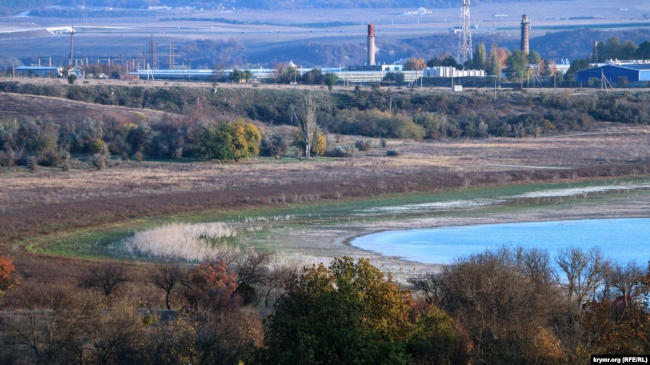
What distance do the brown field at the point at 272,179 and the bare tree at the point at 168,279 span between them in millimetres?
8026

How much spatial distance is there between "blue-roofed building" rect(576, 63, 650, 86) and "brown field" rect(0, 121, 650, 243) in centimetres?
3499

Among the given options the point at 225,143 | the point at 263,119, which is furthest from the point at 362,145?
the point at 263,119

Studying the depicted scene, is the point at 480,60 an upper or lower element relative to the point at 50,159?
upper

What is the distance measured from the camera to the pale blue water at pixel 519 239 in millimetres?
23047

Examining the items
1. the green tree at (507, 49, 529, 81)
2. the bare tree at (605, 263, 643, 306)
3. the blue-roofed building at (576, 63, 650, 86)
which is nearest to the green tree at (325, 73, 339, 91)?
the green tree at (507, 49, 529, 81)

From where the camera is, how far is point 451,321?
39.8 feet

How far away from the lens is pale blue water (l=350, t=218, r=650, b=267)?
2305 cm

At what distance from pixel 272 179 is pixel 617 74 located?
55.5m

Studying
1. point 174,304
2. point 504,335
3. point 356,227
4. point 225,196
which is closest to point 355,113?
point 225,196

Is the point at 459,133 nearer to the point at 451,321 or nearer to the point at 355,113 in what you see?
the point at 355,113

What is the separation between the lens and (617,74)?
82812mm

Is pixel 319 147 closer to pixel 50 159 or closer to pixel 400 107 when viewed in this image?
pixel 50 159

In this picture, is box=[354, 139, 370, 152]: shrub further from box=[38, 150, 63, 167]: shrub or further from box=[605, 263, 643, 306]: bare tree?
box=[605, 263, 643, 306]: bare tree

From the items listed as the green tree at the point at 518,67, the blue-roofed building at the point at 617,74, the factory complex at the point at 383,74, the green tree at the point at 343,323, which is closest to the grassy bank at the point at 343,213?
the green tree at the point at 343,323
